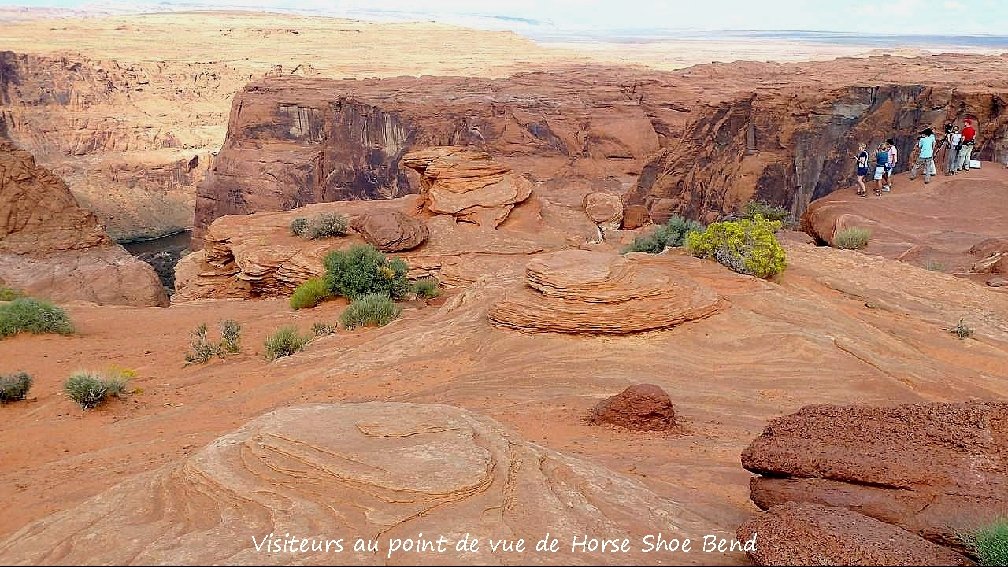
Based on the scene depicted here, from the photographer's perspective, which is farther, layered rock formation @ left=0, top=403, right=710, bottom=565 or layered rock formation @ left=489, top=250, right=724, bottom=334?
layered rock formation @ left=489, top=250, right=724, bottom=334

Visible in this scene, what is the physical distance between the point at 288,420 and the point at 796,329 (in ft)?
21.9

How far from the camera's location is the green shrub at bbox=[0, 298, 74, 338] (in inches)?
437

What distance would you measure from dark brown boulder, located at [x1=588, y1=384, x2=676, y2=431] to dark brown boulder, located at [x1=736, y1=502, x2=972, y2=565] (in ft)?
9.88

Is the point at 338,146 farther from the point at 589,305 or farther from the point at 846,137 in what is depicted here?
the point at 589,305

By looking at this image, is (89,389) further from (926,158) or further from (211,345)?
(926,158)

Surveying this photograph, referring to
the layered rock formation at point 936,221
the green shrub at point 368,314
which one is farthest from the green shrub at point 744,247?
the green shrub at point 368,314

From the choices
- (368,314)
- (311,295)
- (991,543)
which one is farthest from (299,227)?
(991,543)

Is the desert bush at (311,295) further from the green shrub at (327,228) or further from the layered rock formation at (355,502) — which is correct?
the layered rock formation at (355,502)

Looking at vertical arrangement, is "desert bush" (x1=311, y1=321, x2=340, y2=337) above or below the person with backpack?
below

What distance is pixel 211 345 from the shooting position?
33.7ft

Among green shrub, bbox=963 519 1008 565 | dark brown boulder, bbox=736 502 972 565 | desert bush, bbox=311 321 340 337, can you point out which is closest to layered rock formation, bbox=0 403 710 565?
dark brown boulder, bbox=736 502 972 565

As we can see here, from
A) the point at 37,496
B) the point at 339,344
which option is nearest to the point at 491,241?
the point at 339,344

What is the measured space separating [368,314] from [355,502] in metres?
8.05

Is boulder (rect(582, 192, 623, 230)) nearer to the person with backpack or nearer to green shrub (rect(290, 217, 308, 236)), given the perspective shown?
the person with backpack
